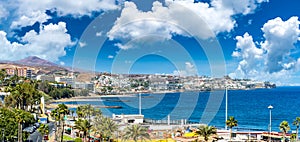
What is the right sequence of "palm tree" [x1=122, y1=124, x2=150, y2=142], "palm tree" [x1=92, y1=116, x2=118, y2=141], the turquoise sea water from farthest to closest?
the turquoise sea water → "palm tree" [x1=92, y1=116, x2=118, y2=141] → "palm tree" [x1=122, y1=124, x2=150, y2=142]

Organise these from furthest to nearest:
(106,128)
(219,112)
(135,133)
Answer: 1. (219,112)
2. (106,128)
3. (135,133)

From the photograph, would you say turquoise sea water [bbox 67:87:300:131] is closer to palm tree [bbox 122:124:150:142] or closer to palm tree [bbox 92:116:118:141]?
palm tree [bbox 92:116:118:141]

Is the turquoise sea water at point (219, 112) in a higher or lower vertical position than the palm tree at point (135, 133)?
lower

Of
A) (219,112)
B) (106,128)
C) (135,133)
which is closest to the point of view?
(135,133)

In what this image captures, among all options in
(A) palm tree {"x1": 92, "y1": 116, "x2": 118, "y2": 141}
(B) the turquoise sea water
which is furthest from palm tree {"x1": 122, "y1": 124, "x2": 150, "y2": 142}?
(B) the turquoise sea water

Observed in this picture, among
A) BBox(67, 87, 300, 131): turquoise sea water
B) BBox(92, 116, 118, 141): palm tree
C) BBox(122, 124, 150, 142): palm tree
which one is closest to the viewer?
BBox(122, 124, 150, 142): palm tree

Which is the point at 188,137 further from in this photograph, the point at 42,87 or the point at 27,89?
the point at 42,87

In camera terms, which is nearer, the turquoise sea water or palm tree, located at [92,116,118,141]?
palm tree, located at [92,116,118,141]

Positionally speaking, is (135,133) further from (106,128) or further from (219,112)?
(219,112)

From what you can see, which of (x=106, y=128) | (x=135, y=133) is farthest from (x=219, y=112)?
(x=135, y=133)

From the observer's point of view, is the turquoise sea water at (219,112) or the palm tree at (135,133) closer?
the palm tree at (135,133)

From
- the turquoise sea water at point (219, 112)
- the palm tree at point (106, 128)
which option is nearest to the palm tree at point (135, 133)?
the palm tree at point (106, 128)

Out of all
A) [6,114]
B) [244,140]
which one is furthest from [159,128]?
[6,114]

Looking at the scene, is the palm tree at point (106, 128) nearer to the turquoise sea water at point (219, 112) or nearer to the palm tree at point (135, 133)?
the palm tree at point (135, 133)
